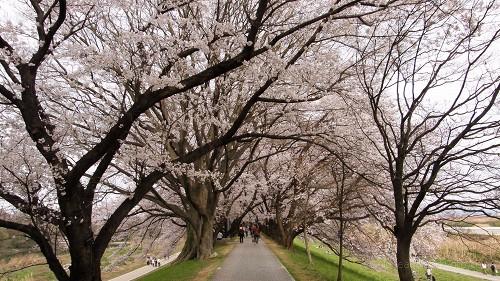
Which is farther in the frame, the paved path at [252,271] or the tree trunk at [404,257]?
the paved path at [252,271]

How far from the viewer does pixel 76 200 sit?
8.52 meters

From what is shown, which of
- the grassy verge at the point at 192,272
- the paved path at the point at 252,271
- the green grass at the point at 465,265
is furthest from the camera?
the green grass at the point at 465,265

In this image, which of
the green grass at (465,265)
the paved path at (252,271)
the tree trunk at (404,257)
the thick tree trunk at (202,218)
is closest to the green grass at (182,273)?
the paved path at (252,271)

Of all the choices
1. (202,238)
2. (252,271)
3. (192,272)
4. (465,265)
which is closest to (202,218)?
(202,238)

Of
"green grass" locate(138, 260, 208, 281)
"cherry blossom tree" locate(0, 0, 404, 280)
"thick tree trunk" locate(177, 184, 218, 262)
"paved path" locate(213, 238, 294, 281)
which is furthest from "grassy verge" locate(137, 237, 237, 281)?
"cherry blossom tree" locate(0, 0, 404, 280)

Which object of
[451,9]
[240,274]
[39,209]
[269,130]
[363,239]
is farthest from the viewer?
[363,239]

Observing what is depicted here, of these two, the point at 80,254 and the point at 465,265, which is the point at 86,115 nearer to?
the point at 80,254

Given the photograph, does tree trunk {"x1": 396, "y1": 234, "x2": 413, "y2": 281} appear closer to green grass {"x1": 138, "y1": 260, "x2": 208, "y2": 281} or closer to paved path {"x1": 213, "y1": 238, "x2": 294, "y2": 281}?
paved path {"x1": 213, "y1": 238, "x2": 294, "y2": 281}

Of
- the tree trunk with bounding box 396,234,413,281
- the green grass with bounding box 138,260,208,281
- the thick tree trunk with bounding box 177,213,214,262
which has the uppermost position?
the thick tree trunk with bounding box 177,213,214,262

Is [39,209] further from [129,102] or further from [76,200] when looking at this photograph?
[129,102]

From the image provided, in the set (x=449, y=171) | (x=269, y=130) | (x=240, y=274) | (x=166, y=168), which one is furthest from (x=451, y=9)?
(x=240, y=274)

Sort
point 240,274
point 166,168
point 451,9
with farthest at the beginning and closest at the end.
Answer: point 240,274 → point 166,168 → point 451,9

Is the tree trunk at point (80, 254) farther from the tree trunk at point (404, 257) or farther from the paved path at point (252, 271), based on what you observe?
the paved path at point (252, 271)

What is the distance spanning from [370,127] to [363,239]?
37.3 feet
